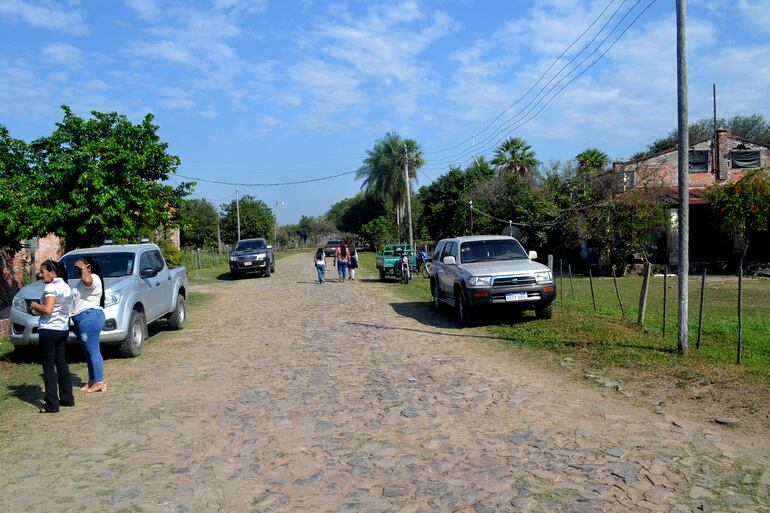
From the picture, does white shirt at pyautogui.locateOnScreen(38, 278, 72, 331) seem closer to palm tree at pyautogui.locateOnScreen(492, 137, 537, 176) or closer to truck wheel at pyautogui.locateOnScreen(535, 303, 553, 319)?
truck wheel at pyautogui.locateOnScreen(535, 303, 553, 319)

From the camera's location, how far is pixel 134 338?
34.9ft

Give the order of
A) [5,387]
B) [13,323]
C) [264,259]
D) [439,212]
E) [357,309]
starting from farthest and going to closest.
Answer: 1. [439,212]
2. [264,259]
3. [357,309]
4. [13,323]
5. [5,387]

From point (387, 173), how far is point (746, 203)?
126 feet

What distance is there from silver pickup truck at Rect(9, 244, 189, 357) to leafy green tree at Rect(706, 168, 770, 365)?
77.8 ft

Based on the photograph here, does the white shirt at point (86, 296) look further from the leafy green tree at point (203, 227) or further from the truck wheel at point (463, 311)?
the leafy green tree at point (203, 227)

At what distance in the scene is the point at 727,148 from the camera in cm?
3653

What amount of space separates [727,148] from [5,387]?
38075 millimetres

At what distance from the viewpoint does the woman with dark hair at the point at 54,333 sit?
706cm

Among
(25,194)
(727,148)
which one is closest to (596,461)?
Result: (25,194)

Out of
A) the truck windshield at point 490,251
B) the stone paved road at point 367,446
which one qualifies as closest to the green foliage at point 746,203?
the truck windshield at point 490,251

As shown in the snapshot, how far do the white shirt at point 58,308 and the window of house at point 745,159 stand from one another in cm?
3829

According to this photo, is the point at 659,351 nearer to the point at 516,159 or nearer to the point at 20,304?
the point at 20,304

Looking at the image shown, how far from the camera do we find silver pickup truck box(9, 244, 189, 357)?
1004 centimetres

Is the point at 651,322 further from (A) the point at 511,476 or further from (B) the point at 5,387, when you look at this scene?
(B) the point at 5,387
